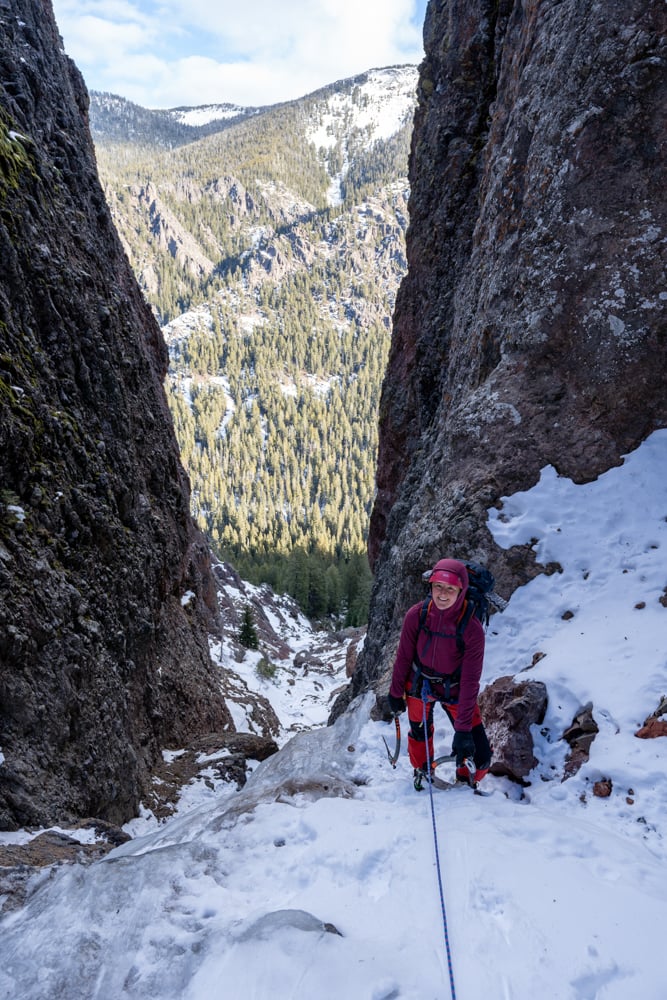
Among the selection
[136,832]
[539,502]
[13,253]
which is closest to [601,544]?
[539,502]

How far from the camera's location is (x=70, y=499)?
1123 centimetres

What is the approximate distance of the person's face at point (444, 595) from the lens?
19.3ft

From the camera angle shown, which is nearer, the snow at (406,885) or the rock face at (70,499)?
the snow at (406,885)

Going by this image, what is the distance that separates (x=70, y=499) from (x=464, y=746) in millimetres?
9250

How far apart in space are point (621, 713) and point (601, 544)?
3.64 m

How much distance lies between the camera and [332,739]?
30.7 ft

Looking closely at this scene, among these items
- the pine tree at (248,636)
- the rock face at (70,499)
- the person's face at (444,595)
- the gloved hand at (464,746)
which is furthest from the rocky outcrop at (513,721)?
the pine tree at (248,636)

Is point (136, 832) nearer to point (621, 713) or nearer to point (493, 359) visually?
point (621, 713)

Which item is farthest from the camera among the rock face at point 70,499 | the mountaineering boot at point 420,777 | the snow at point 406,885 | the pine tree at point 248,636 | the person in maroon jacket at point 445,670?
the pine tree at point 248,636

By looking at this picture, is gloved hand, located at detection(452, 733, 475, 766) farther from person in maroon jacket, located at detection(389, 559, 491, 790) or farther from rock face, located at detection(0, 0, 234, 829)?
rock face, located at detection(0, 0, 234, 829)

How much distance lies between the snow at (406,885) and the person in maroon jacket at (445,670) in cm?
53

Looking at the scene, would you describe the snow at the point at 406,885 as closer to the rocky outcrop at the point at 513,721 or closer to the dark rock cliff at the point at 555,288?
A: the rocky outcrop at the point at 513,721

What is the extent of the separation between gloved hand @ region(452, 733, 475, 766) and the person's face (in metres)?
1.63

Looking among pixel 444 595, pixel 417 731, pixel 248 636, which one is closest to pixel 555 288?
pixel 444 595
